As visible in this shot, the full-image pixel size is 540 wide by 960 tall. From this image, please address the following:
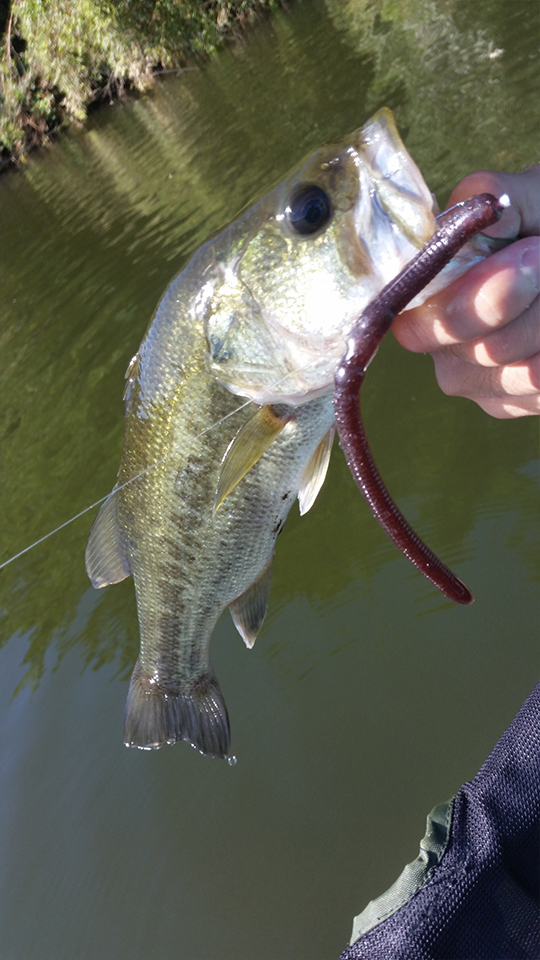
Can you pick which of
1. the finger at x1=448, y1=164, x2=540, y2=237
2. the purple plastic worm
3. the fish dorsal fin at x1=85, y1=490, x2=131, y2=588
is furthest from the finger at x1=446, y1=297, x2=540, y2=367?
the fish dorsal fin at x1=85, y1=490, x2=131, y2=588

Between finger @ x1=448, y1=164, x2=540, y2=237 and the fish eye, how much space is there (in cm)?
26

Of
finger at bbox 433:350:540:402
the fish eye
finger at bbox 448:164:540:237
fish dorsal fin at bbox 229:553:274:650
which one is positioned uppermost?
the fish eye

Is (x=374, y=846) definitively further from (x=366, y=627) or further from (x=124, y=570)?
(x=124, y=570)

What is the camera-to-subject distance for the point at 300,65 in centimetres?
1410

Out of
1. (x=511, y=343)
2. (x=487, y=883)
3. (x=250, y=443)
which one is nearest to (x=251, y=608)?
(x=250, y=443)

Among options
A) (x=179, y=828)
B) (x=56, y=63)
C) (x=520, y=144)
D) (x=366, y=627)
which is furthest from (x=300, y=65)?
(x=179, y=828)

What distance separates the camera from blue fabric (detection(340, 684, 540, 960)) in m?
1.65

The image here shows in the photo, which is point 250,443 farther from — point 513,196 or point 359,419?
point 513,196

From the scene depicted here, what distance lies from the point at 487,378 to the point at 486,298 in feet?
1.25

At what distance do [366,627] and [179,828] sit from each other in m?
1.34

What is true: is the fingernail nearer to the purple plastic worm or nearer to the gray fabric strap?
the purple plastic worm

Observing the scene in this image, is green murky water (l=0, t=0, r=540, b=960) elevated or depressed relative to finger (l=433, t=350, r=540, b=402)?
depressed

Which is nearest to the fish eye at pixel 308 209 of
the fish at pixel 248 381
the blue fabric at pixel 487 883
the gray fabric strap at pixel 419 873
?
the fish at pixel 248 381

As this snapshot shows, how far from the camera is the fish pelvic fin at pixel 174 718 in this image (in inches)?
89.5
